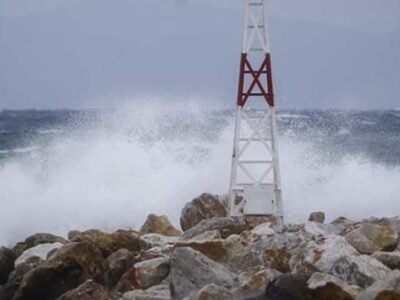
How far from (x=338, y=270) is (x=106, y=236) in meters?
2.75

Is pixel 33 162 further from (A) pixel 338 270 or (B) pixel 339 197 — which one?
(A) pixel 338 270

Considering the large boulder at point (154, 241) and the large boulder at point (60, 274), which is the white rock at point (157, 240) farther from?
the large boulder at point (60, 274)

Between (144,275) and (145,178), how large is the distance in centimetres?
879

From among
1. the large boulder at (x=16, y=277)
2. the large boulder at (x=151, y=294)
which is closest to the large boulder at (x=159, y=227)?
the large boulder at (x=16, y=277)

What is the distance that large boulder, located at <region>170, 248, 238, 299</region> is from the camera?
640 cm

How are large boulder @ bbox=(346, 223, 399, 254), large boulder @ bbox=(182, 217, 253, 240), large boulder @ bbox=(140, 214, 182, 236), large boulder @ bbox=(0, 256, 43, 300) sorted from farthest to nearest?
large boulder @ bbox=(140, 214, 182, 236)
large boulder @ bbox=(182, 217, 253, 240)
large boulder @ bbox=(0, 256, 43, 300)
large boulder @ bbox=(346, 223, 399, 254)

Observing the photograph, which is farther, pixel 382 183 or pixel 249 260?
pixel 382 183

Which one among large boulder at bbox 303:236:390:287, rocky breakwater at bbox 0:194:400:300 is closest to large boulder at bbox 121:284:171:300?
rocky breakwater at bbox 0:194:400:300

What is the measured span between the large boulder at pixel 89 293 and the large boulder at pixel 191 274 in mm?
556

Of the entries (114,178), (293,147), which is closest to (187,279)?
(114,178)

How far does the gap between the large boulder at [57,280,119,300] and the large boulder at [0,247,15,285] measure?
1930mm

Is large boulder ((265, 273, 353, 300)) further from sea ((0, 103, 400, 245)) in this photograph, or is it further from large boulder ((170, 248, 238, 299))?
sea ((0, 103, 400, 245))

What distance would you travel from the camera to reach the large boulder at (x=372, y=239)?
712 cm

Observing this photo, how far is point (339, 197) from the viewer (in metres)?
14.9
